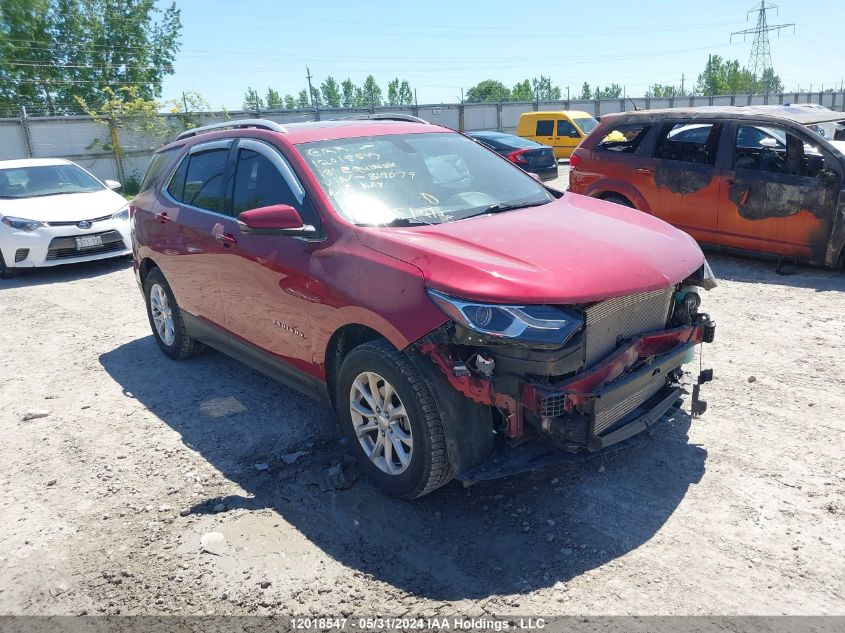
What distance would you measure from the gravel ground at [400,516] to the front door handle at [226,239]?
120 centimetres

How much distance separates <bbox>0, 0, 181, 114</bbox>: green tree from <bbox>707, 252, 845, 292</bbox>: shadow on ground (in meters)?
39.9

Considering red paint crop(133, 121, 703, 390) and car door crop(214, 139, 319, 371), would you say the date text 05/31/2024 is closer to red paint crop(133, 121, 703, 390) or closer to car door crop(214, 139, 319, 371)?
red paint crop(133, 121, 703, 390)

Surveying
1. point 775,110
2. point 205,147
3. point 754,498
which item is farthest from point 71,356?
point 775,110

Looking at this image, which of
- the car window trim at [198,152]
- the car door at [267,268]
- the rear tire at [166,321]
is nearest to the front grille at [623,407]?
the car door at [267,268]

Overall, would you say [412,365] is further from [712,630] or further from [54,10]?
[54,10]

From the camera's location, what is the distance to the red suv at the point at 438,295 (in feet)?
10.0

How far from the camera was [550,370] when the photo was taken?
2965mm

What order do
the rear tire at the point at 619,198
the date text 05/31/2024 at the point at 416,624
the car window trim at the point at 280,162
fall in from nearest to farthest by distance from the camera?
the date text 05/31/2024 at the point at 416,624
the car window trim at the point at 280,162
the rear tire at the point at 619,198

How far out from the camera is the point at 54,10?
4134 centimetres

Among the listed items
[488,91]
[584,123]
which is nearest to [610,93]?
[584,123]

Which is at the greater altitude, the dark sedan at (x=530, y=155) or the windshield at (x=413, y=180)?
the windshield at (x=413, y=180)

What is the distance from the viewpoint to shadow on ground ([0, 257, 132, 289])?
9.39 m

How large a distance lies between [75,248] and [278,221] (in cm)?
693

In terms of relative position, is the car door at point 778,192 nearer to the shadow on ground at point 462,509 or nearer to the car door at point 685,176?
the car door at point 685,176
